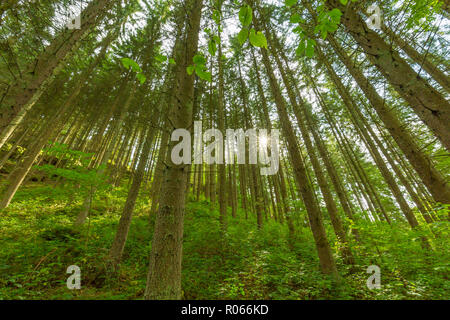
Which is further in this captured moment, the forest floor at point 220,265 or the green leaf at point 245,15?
the forest floor at point 220,265

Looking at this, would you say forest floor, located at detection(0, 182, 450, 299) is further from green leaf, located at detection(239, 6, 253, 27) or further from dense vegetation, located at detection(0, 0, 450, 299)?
green leaf, located at detection(239, 6, 253, 27)

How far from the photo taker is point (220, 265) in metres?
5.21

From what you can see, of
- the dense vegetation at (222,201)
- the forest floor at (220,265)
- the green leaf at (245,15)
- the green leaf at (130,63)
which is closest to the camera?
the green leaf at (245,15)

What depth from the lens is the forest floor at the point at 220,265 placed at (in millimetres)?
3512

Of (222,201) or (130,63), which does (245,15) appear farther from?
(222,201)

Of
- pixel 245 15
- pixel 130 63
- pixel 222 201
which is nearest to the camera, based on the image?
pixel 245 15

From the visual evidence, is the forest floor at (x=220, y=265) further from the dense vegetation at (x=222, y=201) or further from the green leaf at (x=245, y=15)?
the green leaf at (x=245, y=15)

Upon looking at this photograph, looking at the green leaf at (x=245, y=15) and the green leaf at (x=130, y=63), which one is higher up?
the green leaf at (x=245, y=15)

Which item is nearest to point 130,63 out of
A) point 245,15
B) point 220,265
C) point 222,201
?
point 245,15

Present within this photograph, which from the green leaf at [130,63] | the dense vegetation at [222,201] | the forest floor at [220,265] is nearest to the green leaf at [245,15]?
the dense vegetation at [222,201]

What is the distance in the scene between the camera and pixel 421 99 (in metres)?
2.45
